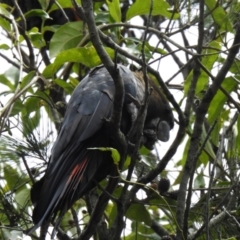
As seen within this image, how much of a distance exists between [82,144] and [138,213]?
444mm

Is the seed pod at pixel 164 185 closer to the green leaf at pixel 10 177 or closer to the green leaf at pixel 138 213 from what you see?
the green leaf at pixel 138 213

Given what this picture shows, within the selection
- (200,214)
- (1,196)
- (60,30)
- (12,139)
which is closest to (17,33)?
(60,30)

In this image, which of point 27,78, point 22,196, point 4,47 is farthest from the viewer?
point 22,196

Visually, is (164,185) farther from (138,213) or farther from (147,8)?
(147,8)

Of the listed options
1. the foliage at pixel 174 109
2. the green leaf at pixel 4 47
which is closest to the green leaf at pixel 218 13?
the foliage at pixel 174 109

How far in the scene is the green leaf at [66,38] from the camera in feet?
11.8

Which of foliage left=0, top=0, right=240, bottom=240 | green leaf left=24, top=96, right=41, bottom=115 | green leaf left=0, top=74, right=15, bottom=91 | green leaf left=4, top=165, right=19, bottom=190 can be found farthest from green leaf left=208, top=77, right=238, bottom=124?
green leaf left=0, top=74, right=15, bottom=91

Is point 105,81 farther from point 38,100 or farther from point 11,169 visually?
point 11,169

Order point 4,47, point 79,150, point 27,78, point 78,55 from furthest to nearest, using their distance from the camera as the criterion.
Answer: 1. point 4,47
2. point 27,78
3. point 78,55
4. point 79,150

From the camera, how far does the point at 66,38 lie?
12.0ft

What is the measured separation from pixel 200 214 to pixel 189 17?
1.04 m

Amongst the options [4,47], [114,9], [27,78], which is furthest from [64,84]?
[114,9]

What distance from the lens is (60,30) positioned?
11.9ft

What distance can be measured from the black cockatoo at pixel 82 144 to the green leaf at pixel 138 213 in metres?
0.21
